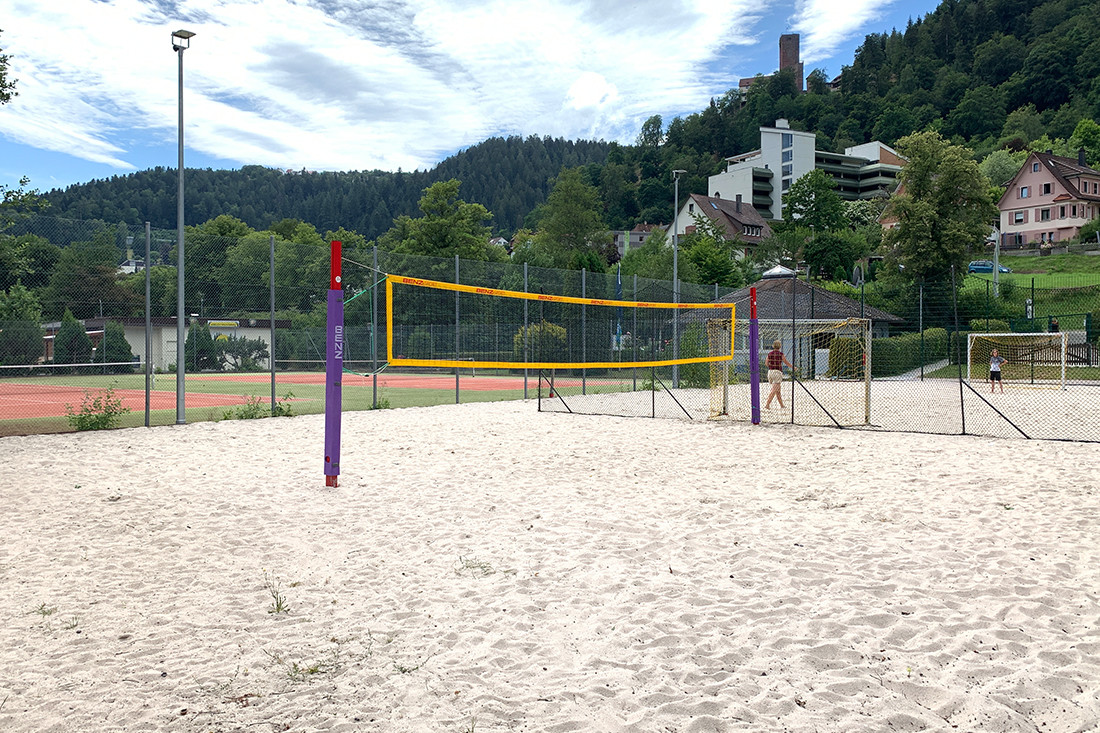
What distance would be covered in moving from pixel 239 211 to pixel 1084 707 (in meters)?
120

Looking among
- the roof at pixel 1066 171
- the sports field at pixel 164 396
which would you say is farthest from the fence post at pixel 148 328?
the roof at pixel 1066 171

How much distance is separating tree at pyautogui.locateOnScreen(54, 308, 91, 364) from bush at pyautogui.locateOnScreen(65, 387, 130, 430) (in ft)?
2.79

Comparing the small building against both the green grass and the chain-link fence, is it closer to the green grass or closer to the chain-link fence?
the chain-link fence

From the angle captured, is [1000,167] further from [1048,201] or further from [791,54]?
[791,54]

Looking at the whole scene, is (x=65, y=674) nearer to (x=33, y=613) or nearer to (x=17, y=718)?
(x=17, y=718)

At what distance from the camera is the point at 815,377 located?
1017 inches

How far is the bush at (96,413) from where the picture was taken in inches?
466

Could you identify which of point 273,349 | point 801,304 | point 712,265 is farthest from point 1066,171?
point 273,349

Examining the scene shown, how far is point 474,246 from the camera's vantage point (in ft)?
189

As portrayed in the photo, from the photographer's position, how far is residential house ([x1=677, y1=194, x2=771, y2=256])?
278ft

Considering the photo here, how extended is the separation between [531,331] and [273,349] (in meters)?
6.75

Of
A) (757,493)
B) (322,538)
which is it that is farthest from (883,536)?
(322,538)

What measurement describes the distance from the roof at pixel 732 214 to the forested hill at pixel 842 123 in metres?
23.3

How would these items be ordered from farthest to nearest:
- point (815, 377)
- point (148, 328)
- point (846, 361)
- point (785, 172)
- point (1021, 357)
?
point (785, 172) < point (1021, 357) < point (846, 361) < point (815, 377) < point (148, 328)
